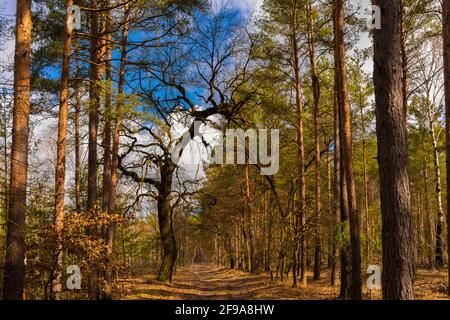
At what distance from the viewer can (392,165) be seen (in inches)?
239

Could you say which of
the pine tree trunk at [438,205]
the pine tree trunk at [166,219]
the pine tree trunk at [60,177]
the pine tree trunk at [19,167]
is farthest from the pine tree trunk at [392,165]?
the pine tree trunk at [166,219]

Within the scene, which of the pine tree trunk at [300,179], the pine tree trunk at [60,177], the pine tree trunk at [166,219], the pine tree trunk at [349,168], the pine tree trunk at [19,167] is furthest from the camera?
the pine tree trunk at [166,219]

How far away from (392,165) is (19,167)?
6688mm

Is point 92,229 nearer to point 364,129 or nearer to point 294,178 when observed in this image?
point 294,178

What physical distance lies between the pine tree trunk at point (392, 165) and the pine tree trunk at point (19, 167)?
613 cm

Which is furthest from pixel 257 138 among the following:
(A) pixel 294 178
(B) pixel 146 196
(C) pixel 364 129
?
(C) pixel 364 129

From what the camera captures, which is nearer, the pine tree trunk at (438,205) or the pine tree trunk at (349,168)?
the pine tree trunk at (349,168)

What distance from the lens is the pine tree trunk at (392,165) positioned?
5.91 meters

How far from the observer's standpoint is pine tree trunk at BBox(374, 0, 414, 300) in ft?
19.4

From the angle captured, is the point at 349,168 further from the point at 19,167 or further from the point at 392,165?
the point at 19,167

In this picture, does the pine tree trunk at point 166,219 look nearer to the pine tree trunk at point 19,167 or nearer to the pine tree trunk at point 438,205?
the pine tree trunk at point 19,167

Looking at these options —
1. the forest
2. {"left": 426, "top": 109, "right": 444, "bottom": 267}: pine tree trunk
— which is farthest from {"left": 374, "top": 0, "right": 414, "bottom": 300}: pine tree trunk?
{"left": 426, "top": 109, "right": 444, "bottom": 267}: pine tree trunk

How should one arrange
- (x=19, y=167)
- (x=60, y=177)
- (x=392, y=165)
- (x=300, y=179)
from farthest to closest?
(x=300, y=179)
(x=60, y=177)
(x=19, y=167)
(x=392, y=165)

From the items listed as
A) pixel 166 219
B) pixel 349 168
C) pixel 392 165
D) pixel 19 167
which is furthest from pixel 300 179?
pixel 19 167
